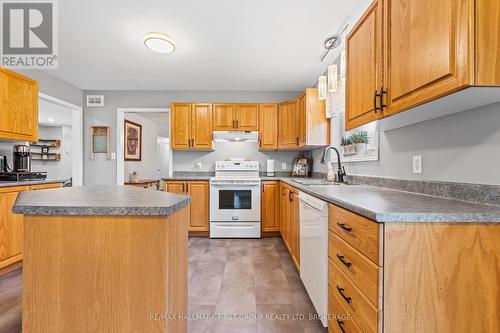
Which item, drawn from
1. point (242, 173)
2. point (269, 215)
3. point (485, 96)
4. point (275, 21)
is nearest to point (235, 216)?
point (269, 215)

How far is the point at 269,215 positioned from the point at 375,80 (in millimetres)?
2576

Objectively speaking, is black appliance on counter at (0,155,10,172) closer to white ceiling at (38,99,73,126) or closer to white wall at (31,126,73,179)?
white ceiling at (38,99,73,126)

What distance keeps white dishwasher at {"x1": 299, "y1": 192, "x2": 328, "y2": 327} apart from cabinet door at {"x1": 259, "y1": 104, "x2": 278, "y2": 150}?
6.61 ft

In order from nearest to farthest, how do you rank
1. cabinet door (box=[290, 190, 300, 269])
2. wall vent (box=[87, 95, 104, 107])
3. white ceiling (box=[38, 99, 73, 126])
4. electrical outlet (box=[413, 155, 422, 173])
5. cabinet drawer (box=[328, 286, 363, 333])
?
1. cabinet drawer (box=[328, 286, 363, 333])
2. electrical outlet (box=[413, 155, 422, 173])
3. cabinet door (box=[290, 190, 300, 269])
4. wall vent (box=[87, 95, 104, 107])
5. white ceiling (box=[38, 99, 73, 126])

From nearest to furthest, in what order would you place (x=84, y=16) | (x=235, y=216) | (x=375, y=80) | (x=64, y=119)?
1. (x=375, y=80)
2. (x=84, y=16)
3. (x=235, y=216)
4. (x=64, y=119)

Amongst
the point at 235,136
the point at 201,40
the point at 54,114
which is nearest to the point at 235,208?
the point at 235,136

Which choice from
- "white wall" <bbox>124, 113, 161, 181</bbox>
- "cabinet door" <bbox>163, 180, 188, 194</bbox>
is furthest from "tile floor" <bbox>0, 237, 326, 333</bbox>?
"white wall" <bbox>124, 113, 161, 181</bbox>

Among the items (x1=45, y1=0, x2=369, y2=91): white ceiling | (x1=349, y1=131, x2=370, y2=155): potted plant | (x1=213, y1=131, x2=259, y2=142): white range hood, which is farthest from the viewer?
(x1=213, y1=131, x2=259, y2=142): white range hood

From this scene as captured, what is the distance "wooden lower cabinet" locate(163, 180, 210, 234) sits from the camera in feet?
11.9

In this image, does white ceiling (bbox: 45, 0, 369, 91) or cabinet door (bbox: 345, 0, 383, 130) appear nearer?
cabinet door (bbox: 345, 0, 383, 130)


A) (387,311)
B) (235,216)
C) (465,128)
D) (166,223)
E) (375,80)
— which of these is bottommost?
(235,216)

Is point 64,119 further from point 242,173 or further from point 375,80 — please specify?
point 375,80

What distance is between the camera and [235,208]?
3.57 meters

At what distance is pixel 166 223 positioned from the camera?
0.93 m
